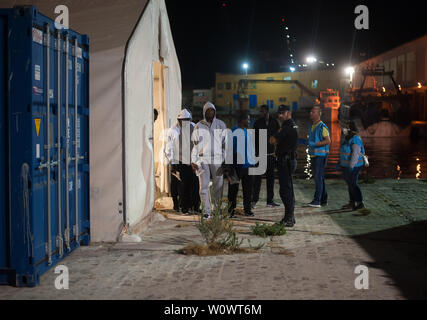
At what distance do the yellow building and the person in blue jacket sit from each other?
70.9m

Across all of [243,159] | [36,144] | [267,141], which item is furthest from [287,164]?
[36,144]

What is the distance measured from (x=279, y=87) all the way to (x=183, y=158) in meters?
78.3

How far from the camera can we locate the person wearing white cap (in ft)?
32.2

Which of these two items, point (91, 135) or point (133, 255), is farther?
point (91, 135)

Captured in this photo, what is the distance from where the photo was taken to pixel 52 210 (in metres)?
6.25

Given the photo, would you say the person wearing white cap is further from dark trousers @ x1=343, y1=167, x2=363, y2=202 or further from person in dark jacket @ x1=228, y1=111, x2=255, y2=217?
dark trousers @ x1=343, y1=167, x2=363, y2=202

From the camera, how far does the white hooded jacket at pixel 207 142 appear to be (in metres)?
9.24

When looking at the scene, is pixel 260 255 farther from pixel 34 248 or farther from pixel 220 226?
pixel 34 248

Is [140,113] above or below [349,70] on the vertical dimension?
below

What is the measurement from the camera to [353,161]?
10219 millimetres

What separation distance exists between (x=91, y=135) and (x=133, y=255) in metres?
1.86

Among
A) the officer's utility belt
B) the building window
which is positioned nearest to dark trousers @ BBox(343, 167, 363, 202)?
the officer's utility belt

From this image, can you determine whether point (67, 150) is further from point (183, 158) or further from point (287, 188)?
point (287, 188)
